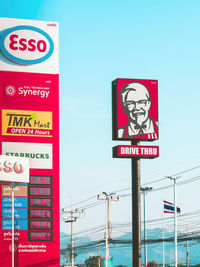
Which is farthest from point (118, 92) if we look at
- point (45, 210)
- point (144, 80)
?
point (45, 210)

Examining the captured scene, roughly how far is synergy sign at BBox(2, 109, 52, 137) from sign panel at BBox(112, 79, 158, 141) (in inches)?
269

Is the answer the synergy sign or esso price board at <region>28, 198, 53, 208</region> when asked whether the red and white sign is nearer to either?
esso price board at <region>28, 198, 53, 208</region>

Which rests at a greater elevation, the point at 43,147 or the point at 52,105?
the point at 52,105

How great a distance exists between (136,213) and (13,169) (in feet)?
28.9

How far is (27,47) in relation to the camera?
49.9 metres

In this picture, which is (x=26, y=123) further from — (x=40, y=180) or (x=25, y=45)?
(x=25, y=45)

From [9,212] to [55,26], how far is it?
563 inches

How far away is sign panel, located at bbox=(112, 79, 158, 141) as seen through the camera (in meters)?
43.2

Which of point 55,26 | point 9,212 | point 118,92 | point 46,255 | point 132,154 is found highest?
point 55,26

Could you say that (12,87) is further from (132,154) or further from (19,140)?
(132,154)

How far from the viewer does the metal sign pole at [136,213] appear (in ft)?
138

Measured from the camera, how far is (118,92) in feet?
143

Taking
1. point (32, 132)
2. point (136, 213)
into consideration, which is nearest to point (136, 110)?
point (136, 213)

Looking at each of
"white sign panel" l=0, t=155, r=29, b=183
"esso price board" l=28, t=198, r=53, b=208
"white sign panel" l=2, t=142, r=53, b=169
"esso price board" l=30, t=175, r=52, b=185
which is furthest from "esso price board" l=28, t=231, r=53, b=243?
"white sign panel" l=2, t=142, r=53, b=169
